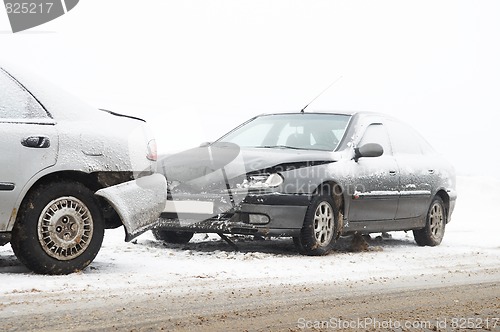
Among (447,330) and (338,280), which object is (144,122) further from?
(447,330)

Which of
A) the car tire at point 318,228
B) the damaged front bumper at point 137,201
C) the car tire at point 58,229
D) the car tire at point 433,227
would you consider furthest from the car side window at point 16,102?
the car tire at point 433,227

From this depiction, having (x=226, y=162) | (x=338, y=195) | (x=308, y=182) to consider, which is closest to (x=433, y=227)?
(x=338, y=195)

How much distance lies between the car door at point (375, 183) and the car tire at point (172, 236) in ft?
6.28

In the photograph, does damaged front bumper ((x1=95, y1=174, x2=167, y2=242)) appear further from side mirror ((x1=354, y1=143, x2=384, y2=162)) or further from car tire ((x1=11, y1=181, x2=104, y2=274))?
side mirror ((x1=354, y1=143, x2=384, y2=162))

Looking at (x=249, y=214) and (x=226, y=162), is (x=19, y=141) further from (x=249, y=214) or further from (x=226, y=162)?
(x=226, y=162)

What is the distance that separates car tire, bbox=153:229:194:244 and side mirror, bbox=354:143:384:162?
2.12 metres

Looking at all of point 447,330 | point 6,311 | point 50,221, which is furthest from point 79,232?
point 447,330

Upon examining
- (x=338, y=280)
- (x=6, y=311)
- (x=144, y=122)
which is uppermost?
(x=144, y=122)

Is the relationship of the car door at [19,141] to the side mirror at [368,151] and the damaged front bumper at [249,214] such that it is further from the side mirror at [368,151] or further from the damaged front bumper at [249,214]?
the side mirror at [368,151]

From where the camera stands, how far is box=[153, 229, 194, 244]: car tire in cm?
994

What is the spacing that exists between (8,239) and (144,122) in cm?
162

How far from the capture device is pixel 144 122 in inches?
303

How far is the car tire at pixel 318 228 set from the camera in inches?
354

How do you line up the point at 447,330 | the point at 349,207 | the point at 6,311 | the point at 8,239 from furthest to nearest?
1. the point at 349,207
2. the point at 8,239
3. the point at 6,311
4. the point at 447,330
